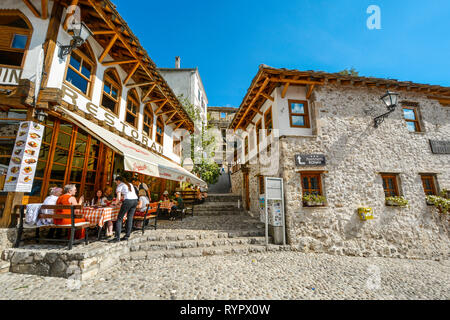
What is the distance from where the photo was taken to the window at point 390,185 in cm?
733

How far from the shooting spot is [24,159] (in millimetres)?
3957

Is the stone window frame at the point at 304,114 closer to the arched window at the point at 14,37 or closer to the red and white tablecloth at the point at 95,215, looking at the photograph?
the red and white tablecloth at the point at 95,215

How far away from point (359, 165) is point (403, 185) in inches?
82.0

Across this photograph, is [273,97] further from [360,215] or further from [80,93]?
[80,93]

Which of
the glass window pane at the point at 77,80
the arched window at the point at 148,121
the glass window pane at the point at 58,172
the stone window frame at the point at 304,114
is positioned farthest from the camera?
the arched window at the point at 148,121

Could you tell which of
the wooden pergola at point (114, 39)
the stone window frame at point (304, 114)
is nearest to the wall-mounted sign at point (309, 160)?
the stone window frame at point (304, 114)

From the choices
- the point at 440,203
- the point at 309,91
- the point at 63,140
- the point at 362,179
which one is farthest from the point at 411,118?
the point at 63,140

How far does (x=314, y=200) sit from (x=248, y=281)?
405cm

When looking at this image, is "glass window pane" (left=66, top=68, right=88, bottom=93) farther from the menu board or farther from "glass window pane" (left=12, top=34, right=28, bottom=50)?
the menu board

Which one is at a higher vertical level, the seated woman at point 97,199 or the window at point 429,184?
the window at point 429,184

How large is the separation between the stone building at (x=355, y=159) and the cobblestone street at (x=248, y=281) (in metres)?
1.09

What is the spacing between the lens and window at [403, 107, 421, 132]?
27.3 ft

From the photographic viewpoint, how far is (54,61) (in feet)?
15.5

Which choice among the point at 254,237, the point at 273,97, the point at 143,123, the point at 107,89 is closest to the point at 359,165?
the point at 273,97
